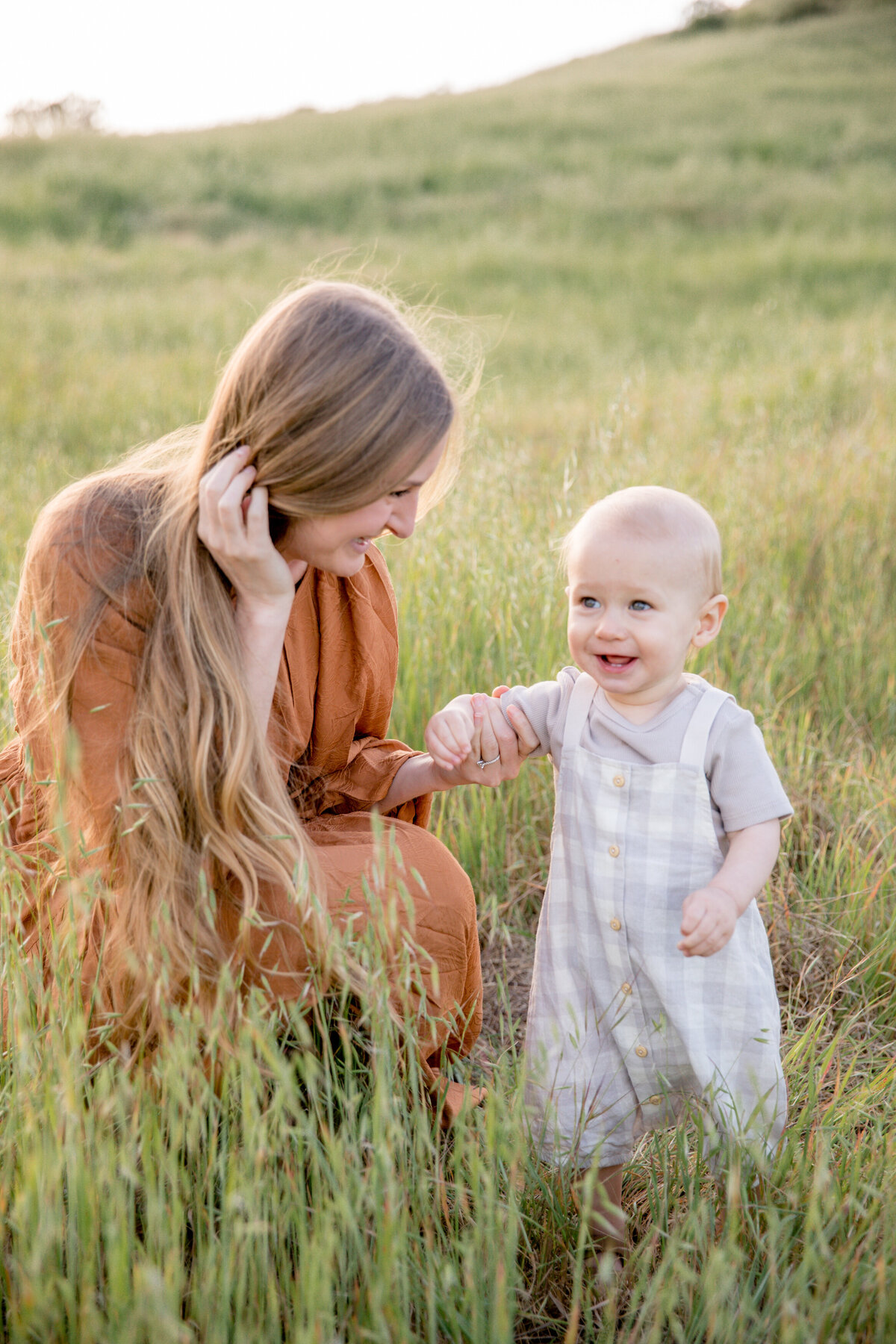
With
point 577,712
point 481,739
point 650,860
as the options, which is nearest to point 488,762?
point 481,739

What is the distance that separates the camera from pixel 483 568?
2.91 meters

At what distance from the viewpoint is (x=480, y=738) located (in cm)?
173

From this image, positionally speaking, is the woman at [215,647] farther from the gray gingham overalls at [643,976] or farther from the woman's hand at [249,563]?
the gray gingham overalls at [643,976]

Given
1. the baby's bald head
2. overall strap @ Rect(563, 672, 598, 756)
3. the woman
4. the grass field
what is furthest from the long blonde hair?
overall strap @ Rect(563, 672, 598, 756)

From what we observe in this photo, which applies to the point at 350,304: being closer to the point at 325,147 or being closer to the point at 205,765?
the point at 205,765

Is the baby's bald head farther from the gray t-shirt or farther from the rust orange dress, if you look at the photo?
the rust orange dress

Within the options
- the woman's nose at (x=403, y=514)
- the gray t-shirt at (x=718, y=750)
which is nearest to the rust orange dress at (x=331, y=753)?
the woman's nose at (x=403, y=514)

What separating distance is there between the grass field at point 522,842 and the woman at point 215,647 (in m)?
0.23

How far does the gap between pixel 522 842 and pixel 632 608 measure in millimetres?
1107

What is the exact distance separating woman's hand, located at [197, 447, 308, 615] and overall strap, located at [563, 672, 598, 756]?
52 centimetres

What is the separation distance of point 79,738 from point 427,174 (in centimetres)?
1694

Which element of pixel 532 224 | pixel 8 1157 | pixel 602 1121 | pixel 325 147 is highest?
pixel 325 147

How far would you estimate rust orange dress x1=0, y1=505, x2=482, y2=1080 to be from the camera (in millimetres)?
1640

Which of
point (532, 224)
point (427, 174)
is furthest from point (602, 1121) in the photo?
point (427, 174)
